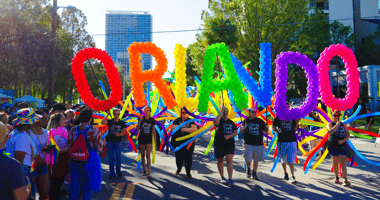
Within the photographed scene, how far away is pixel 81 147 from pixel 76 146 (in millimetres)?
87

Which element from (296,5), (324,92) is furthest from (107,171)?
(296,5)

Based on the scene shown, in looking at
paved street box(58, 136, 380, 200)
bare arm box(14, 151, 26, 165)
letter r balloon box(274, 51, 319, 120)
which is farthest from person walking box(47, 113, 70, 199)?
letter r balloon box(274, 51, 319, 120)

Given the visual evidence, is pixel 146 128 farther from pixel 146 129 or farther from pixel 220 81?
pixel 220 81

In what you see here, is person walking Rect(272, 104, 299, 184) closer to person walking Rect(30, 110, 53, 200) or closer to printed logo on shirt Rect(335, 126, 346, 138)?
printed logo on shirt Rect(335, 126, 346, 138)

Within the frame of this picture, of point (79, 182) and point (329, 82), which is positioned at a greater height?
point (329, 82)

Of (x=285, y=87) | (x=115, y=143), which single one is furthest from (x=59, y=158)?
(x=285, y=87)

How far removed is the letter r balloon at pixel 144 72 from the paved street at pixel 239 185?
1.73 meters

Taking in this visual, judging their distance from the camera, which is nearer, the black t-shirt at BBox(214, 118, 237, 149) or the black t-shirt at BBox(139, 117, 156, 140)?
the black t-shirt at BBox(214, 118, 237, 149)

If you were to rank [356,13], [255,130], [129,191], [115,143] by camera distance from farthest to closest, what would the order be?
[356,13]
[115,143]
[255,130]
[129,191]

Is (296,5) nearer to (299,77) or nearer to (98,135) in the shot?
(299,77)

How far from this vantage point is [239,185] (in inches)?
232

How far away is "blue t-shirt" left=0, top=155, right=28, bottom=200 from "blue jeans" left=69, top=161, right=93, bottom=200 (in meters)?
2.00

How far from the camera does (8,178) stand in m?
2.06

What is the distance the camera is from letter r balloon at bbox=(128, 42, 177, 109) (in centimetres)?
655
